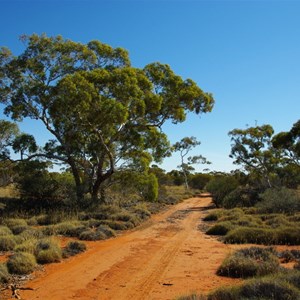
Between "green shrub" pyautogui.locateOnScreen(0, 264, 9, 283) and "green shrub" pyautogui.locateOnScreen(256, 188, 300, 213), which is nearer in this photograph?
"green shrub" pyautogui.locateOnScreen(0, 264, 9, 283)

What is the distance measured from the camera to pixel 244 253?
10.7 m

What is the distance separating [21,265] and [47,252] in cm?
137

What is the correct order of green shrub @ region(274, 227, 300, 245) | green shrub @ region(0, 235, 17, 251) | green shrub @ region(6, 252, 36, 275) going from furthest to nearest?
green shrub @ region(274, 227, 300, 245)
green shrub @ region(0, 235, 17, 251)
green shrub @ region(6, 252, 36, 275)

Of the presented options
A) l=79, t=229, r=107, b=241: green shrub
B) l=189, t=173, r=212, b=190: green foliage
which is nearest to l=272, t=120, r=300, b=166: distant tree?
l=79, t=229, r=107, b=241: green shrub

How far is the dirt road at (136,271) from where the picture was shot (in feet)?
25.7

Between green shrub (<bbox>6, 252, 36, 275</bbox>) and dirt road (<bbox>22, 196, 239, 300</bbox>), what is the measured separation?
445mm

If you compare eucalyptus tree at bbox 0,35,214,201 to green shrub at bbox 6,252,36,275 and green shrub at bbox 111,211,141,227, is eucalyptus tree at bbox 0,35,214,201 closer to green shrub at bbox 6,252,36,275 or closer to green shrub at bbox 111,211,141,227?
green shrub at bbox 111,211,141,227

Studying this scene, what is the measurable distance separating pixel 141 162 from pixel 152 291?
18442 millimetres

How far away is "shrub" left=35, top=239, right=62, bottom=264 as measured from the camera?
10.9 m

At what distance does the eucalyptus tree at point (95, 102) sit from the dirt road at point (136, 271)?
9333 mm

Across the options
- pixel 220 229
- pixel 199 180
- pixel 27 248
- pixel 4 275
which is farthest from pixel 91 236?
pixel 199 180

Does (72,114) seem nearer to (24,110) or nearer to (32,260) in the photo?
(24,110)

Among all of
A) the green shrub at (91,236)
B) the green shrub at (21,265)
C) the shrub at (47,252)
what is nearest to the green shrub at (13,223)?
the green shrub at (91,236)

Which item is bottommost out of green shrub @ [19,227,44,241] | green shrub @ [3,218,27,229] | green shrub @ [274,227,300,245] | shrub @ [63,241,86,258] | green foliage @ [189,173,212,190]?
green shrub @ [274,227,300,245]
